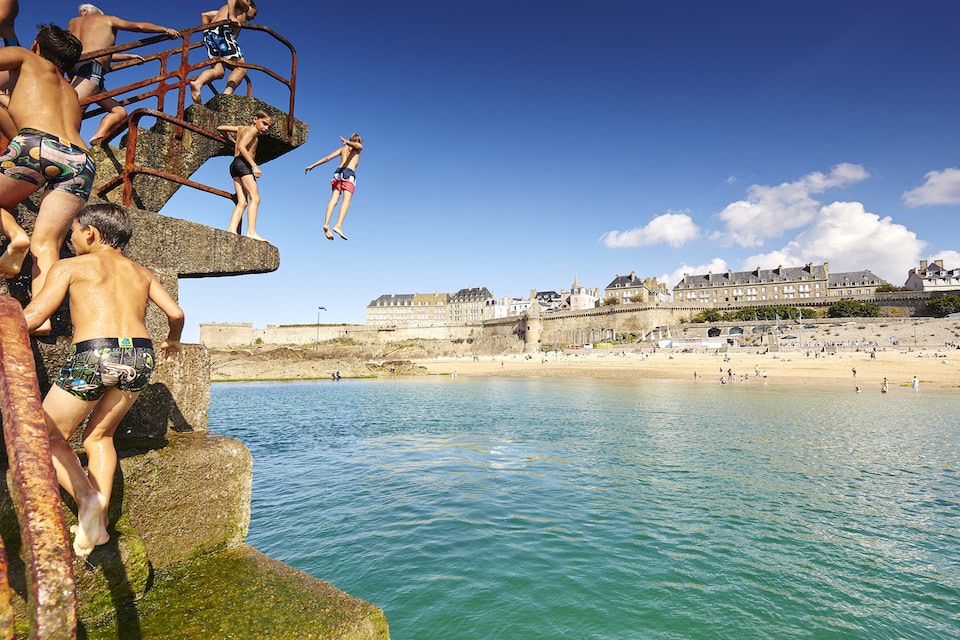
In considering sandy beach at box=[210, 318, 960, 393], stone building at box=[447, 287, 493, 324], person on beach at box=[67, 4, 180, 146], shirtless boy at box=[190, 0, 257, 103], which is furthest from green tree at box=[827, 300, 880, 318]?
person on beach at box=[67, 4, 180, 146]

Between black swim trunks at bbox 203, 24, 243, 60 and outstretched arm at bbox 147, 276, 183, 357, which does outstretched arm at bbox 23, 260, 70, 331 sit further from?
black swim trunks at bbox 203, 24, 243, 60

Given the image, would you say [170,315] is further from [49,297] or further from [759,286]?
[759,286]

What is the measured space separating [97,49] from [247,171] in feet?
5.55

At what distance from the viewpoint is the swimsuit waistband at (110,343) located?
8.68ft

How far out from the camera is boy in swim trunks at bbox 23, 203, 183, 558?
8.24 feet

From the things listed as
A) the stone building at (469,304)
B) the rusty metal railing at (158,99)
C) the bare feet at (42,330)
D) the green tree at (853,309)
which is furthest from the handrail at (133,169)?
the stone building at (469,304)

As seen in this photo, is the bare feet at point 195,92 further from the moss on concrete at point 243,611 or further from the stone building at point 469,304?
the stone building at point 469,304

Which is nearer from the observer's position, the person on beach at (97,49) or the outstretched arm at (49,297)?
the outstretched arm at (49,297)

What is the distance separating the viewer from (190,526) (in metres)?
3.19

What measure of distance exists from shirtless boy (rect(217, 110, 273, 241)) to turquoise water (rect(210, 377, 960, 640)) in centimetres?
484

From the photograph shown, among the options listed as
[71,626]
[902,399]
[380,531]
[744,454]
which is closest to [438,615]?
[380,531]

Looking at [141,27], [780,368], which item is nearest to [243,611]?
[141,27]

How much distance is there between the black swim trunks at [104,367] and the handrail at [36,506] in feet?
3.86

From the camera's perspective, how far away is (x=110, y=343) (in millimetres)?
2699
